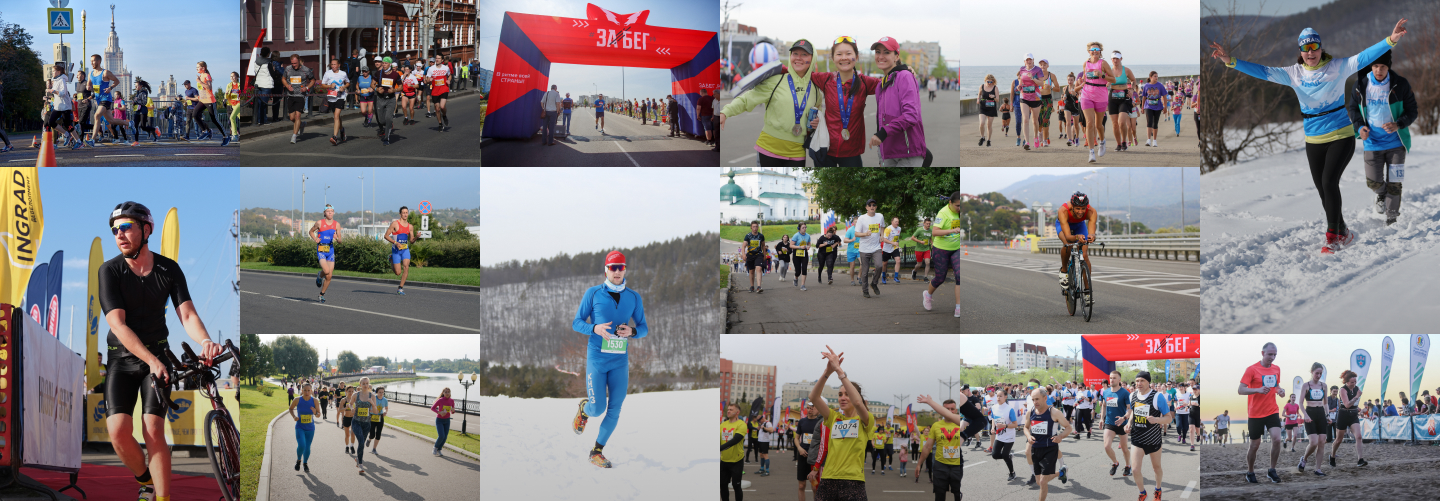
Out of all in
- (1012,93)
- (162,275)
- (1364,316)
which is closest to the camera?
(162,275)

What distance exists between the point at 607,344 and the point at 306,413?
3088 mm

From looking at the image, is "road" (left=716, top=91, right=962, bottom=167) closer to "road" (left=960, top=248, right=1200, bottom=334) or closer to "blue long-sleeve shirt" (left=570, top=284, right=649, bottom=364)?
"road" (left=960, top=248, right=1200, bottom=334)

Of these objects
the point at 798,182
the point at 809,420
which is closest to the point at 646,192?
the point at 798,182

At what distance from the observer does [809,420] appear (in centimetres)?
874

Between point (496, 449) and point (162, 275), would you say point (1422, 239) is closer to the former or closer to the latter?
point (496, 449)

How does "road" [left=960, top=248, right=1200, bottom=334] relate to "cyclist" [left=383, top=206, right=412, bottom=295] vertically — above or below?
below

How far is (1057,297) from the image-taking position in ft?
31.6

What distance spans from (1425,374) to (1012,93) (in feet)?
18.9

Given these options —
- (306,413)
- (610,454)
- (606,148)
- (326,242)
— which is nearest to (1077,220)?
(606,148)

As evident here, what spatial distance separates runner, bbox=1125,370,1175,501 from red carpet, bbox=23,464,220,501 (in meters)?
9.10

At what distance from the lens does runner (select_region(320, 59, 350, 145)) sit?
962cm

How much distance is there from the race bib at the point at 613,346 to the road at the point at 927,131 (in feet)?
7.95

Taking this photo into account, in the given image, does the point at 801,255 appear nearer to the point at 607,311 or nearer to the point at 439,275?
the point at 607,311

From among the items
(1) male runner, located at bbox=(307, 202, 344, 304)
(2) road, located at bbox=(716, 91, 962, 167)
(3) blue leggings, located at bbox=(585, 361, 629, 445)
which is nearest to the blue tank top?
(1) male runner, located at bbox=(307, 202, 344, 304)
